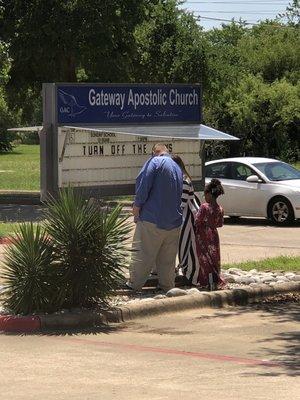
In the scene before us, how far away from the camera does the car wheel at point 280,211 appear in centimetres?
2225

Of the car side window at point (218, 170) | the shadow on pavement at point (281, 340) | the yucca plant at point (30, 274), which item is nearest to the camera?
the shadow on pavement at point (281, 340)

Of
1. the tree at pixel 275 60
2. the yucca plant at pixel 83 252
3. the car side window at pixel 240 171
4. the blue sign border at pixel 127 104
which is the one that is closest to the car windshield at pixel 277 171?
the car side window at pixel 240 171

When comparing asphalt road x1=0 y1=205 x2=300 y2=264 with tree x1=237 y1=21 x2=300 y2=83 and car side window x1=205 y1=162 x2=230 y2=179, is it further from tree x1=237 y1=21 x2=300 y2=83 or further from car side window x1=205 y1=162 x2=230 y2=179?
tree x1=237 y1=21 x2=300 y2=83

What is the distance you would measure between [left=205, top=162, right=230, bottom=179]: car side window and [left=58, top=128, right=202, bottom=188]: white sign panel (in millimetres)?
9693

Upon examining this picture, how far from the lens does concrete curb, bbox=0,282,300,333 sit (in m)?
10.2

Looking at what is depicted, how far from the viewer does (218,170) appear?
942 inches

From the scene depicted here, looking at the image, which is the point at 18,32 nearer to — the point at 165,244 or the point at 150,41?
the point at 150,41

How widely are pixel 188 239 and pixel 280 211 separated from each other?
33.5 ft

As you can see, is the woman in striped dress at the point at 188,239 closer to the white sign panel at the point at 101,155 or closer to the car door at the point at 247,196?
the white sign panel at the point at 101,155

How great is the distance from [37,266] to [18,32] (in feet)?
62.1

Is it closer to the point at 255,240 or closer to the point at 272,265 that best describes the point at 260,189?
the point at 255,240

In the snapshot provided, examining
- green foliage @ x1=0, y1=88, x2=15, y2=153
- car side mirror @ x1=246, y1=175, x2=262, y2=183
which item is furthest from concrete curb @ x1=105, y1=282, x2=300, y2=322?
green foliage @ x1=0, y1=88, x2=15, y2=153

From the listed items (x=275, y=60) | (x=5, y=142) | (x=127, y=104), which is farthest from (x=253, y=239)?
(x=5, y=142)

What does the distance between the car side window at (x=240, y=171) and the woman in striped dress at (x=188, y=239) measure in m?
10.8
